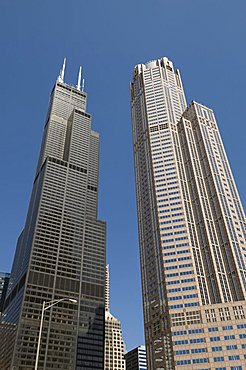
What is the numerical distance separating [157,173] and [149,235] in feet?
114

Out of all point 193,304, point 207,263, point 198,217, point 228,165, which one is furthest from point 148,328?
point 228,165

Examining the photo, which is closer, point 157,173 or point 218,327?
point 218,327

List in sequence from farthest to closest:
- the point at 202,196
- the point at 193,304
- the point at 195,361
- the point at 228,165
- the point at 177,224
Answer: the point at 228,165, the point at 202,196, the point at 177,224, the point at 193,304, the point at 195,361

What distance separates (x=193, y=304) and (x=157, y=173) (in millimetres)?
74424

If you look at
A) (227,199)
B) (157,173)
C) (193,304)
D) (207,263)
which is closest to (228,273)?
(207,263)

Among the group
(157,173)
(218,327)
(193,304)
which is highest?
(157,173)

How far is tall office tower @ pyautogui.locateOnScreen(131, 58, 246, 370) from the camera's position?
13138 centimetres

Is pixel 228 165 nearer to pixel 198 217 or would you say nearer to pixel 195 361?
pixel 198 217

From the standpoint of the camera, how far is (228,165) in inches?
7844

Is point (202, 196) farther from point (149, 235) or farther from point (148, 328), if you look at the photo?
point (148, 328)

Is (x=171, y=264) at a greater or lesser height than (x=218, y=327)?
greater

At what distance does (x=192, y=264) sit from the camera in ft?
506

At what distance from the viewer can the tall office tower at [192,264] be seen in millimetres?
131375

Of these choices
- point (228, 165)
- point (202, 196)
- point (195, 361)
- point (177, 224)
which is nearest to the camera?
point (195, 361)
